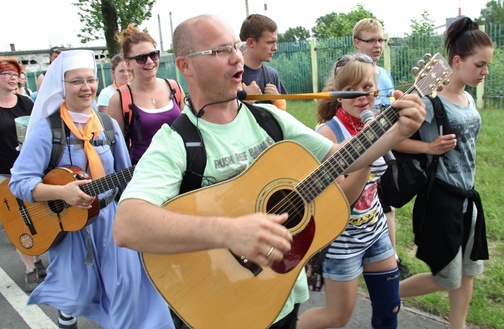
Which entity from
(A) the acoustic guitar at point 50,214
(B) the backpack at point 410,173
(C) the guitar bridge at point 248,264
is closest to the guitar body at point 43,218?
(A) the acoustic guitar at point 50,214

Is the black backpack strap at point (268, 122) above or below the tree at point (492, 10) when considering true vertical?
below

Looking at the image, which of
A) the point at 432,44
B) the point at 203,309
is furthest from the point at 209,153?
the point at 432,44

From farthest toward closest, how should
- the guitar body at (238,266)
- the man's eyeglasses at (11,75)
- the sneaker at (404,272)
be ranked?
the man's eyeglasses at (11,75)
the sneaker at (404,272)
the guitar body at (238,266)

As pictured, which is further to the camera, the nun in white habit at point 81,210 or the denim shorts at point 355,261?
the nun in white habit at point 81,210

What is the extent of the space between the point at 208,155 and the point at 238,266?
43 centimetres

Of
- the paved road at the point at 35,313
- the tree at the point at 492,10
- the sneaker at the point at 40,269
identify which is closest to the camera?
the paved road at the point at 35,313

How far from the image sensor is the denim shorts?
9.01 ft

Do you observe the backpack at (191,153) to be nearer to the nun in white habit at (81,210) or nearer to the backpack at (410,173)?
the nun in white habit at (81,210)

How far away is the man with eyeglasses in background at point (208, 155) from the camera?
1.58 meters

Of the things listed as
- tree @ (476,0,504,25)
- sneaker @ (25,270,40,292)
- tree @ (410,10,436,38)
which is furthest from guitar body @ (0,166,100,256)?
tree @ (476,0,504,25)

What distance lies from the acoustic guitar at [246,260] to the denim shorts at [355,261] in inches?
33.8

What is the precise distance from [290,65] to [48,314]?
50.4ft

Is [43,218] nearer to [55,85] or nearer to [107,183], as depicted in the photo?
[107,183]

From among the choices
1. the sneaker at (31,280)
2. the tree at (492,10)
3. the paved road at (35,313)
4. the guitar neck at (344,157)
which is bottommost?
the paved road at (35,313)
